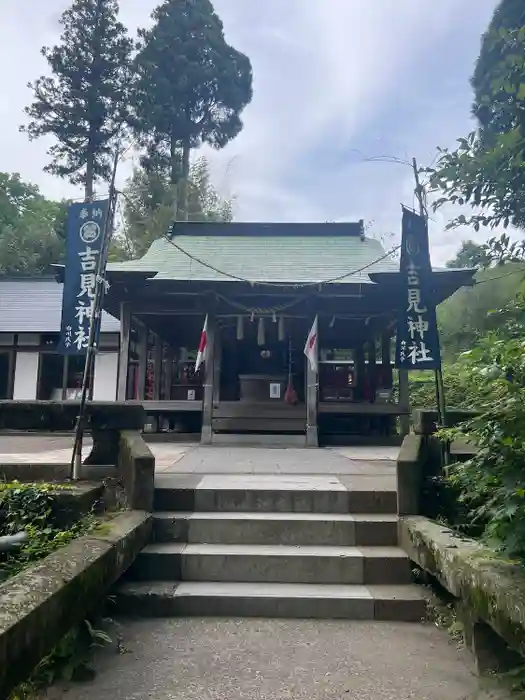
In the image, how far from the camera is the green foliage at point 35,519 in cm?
343

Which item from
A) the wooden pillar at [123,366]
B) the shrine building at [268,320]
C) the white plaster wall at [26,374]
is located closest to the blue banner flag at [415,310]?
the shrine building at [268,320]

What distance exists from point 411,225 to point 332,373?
8.60 metres

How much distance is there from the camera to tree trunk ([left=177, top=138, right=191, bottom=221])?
85.2ft

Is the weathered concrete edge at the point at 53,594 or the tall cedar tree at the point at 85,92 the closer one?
the weathered concrete edge at the point at 53,594

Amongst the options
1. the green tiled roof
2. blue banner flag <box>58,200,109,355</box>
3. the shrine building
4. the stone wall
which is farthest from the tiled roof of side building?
the stone wall

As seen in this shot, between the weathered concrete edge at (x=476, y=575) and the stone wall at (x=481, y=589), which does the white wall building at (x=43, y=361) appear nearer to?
the weathered concrete edge at (x=476, y=575)

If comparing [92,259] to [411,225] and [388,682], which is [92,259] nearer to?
[411,225]

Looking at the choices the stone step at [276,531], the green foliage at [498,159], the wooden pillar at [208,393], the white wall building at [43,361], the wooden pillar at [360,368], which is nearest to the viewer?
the green foliage at [498,159]

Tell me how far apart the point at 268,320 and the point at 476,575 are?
897cm

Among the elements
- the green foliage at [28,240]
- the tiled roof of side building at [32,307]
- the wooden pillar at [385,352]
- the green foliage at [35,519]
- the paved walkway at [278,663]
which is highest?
the green foliage at [28,240]

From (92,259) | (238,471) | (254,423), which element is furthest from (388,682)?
(254,423)

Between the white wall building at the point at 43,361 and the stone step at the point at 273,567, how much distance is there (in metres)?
12.0

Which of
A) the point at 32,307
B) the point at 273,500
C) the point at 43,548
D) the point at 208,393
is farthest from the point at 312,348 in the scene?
the point at 32,307

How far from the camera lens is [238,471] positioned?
580 cm
